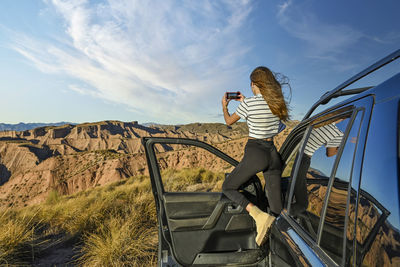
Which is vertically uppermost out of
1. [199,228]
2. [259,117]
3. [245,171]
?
[259,117]

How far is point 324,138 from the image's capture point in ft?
4.88

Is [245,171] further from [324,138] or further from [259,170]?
[324,138]

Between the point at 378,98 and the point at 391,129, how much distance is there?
170mm

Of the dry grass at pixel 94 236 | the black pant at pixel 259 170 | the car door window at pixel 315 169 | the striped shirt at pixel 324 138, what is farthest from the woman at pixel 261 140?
the dry grass at pixel 94 236

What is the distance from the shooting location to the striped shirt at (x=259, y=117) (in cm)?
236

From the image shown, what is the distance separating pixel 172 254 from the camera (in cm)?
225

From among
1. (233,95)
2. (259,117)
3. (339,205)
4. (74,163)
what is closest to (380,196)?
(339,205)

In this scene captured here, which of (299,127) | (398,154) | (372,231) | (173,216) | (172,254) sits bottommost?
(172,254)

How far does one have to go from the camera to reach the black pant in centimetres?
218

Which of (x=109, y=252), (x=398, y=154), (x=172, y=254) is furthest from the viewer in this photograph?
(x=109, y=252)

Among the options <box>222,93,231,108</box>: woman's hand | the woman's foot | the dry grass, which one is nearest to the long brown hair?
<box>222,93,231,108</box>: woman's hand

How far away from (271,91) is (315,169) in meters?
1.01

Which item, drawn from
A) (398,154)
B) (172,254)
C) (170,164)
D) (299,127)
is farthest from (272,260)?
(170,164)

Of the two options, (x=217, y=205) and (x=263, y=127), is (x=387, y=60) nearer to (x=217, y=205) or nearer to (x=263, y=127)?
(x=263, y=127)
